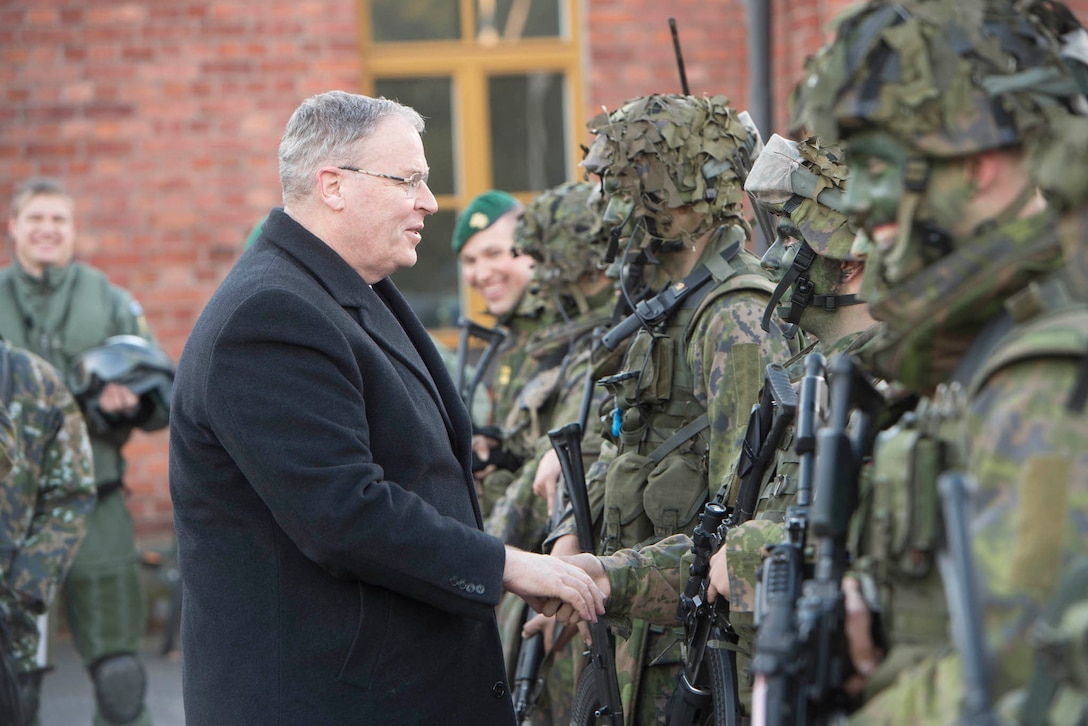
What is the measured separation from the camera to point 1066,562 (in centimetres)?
161

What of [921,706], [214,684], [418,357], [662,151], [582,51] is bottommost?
[214,684]

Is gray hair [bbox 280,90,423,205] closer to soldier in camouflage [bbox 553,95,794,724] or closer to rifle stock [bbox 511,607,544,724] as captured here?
soldier in camouflage [bbox 553,95,794,724]

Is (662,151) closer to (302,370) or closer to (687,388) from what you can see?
(687,388)

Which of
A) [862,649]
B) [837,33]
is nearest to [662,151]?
[837,33]

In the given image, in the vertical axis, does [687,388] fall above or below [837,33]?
below

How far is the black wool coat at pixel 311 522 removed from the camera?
2521 mm

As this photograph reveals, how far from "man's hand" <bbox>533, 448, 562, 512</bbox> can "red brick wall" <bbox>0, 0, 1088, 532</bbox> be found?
381 cm

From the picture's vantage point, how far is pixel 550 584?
275 centimetres

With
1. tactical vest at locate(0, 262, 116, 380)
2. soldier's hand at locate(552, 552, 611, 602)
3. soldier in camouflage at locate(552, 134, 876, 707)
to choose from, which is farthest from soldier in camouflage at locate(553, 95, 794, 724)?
tactical vest at locate(0, 262, 116, 380)

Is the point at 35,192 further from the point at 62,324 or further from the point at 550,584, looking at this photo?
the point at 550,584

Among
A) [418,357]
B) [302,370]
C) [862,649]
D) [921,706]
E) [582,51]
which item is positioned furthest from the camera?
[582,51]

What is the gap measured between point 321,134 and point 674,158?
1093 millimetres

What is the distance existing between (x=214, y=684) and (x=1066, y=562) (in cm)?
169

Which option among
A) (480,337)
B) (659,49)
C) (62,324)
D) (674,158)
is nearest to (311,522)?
(674,158)
